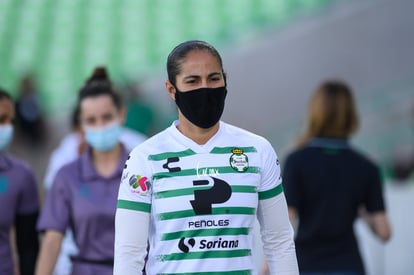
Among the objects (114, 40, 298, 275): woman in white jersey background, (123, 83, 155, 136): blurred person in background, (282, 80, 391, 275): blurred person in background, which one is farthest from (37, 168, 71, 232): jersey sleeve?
(123, 83, 155, 136): blurred person in background

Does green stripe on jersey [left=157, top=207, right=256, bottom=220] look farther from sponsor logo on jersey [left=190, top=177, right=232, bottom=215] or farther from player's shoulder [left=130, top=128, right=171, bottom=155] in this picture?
player's shoulder [left=130, top=128, right=171, bottom=155]

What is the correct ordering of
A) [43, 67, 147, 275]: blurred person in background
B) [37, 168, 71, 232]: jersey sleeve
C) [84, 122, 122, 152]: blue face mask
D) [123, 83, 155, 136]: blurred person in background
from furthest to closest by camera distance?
[123, 83, 155, 136]: blurred person in background < [43, 67, 147, 275]: blurred person in background < [84, 122, 122, 152]: blue face mask < [37, 168, 71, 232]: jersey sleeve

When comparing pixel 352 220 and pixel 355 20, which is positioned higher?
pixel 355 20

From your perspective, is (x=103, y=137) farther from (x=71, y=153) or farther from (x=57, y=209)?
(x=71, y=153)

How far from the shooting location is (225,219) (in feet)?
12.1

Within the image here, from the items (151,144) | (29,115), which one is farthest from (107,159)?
(29,115)

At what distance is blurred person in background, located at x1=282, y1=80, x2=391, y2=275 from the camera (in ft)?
18.8

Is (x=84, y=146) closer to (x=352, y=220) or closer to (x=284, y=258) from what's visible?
(x=352, y=220)

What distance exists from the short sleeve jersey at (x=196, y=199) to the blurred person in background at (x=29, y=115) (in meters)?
9.82

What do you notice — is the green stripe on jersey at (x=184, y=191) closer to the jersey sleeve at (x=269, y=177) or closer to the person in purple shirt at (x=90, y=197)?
the jersey sleeve at (x=269, y=177)

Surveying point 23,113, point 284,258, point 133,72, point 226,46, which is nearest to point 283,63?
point 226,46

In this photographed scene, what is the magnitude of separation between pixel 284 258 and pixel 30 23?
14.1 m

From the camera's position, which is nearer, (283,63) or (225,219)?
(225,219)

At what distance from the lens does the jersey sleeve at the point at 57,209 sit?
17.2 feet
